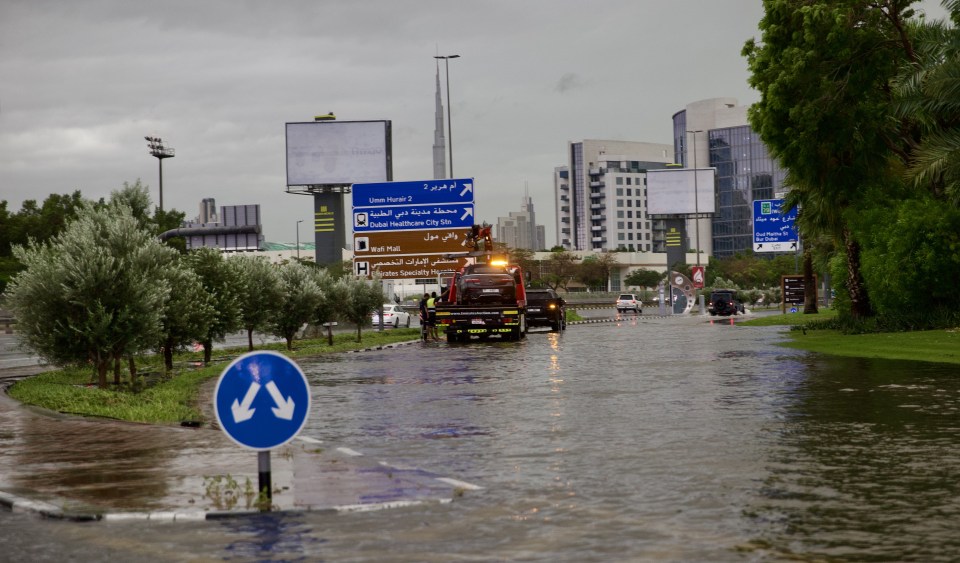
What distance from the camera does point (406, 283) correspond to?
18938 cm

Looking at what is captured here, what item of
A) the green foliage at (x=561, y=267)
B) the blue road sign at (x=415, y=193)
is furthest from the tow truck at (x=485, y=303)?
the green foliage at (x=561, y=267)

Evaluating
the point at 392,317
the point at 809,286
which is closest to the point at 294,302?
the point at 392,317

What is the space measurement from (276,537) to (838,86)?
31654mm

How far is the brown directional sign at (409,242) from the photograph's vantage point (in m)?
55.2

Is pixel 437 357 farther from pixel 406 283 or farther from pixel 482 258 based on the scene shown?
pixel 406 283

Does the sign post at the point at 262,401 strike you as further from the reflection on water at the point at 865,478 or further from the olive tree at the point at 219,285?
the olive tree at the point at 219,285

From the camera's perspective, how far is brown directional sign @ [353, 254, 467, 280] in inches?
2160

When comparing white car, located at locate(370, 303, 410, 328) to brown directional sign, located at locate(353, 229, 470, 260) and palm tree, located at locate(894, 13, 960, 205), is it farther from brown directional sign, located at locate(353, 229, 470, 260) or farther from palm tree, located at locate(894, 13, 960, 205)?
palm tree, located at locate(894, 13, 960, 205)

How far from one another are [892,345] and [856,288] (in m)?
9.83

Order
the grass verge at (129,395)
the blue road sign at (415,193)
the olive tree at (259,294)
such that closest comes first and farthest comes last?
the grass verge at (129,395), the olive tree at (259,294), the blue road sign at (415,193)

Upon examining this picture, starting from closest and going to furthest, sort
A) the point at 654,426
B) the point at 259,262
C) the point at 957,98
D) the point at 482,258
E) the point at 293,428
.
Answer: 1. the point at 293,428
2. the point at 654,426
3. the point at 957,98
4. the point at 259,262
5. the point at 482,258

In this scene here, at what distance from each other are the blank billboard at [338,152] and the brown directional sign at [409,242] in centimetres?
5639

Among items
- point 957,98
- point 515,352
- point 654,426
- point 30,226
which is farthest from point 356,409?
point 30,226

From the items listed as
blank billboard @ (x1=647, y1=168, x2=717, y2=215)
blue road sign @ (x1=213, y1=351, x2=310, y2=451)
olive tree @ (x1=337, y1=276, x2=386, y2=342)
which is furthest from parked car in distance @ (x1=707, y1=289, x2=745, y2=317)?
blank billboard @ (x1=647, y1=168, x2=717, y2=215)
